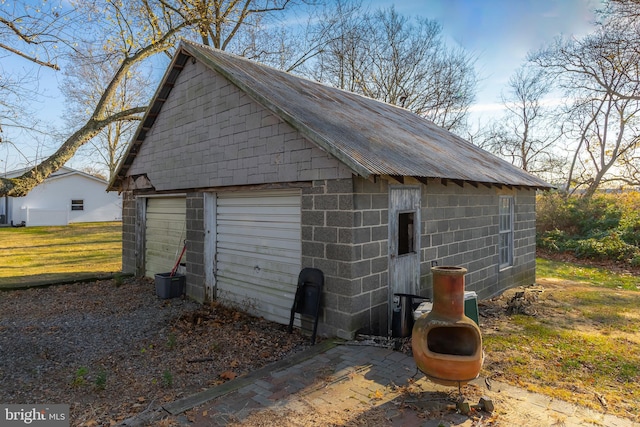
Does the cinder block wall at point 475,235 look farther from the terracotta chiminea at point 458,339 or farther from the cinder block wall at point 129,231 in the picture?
the cinder block wall at point 129,231

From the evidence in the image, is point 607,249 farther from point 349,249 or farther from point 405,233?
point 349,249

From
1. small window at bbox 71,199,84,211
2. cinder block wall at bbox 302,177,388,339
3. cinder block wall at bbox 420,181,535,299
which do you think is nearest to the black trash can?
cinder block wall at bbox 302,177,388,339

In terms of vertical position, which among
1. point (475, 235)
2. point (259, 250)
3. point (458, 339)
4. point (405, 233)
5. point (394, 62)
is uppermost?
point (394, 62)

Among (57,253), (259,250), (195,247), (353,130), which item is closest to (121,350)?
(259,250)

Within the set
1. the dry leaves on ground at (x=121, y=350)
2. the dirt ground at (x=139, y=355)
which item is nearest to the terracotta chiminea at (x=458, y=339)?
the dirt ground at (x=139, y=355)

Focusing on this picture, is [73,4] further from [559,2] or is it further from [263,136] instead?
[559,2]

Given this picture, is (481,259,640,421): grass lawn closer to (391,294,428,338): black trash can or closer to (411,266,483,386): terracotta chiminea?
(411,266,483,386): terracotta chiminea

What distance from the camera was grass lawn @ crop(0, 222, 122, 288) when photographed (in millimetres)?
11984

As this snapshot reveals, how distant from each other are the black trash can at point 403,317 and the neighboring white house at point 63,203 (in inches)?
1061

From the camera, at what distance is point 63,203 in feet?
99.9

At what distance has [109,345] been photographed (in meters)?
5.80

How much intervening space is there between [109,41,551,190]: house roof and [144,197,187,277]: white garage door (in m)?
1.75

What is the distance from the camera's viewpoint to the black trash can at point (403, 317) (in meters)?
5.71

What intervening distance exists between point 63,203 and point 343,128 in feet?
105
